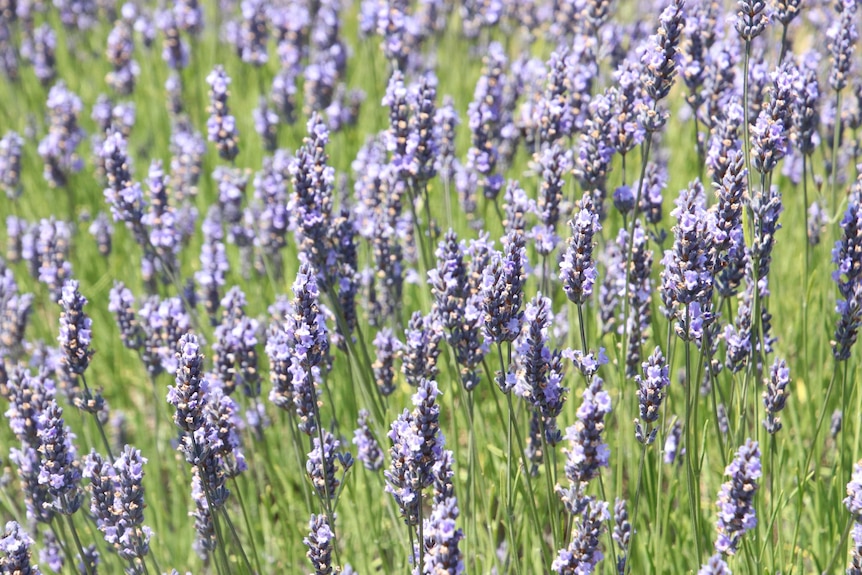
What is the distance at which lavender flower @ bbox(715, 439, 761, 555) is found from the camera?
2.38 metres

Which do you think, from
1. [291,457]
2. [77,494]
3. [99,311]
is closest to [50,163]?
[99,311]

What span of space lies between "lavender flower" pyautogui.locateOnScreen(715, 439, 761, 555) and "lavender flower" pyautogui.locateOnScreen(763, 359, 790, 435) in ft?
1.69

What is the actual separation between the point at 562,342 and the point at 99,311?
9.88 feet

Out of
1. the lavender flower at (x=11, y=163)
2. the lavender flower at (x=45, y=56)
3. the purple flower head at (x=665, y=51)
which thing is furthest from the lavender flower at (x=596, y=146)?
the lavender flower at (x=45, y=56)

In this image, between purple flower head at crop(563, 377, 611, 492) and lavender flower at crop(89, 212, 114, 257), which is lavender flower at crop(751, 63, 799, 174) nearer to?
purple flower head at crop(563, 377, 611, 492)

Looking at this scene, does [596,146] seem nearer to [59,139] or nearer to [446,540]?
[446,540]

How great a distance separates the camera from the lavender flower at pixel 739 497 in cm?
238

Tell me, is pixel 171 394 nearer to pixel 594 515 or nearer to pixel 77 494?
pixel 77 494

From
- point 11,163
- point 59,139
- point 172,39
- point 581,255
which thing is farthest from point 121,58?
point 581,255

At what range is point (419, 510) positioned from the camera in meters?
2.58

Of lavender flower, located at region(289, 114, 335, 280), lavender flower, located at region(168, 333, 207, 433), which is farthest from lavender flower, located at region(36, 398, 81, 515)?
lavender flower, located at region(289, 114, 335, 280)

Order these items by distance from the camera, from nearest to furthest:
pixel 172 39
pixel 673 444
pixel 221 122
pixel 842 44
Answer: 1. pixel 673 444
2. pixel 842 44
3. pixel 221 122
4. pixel 172 39

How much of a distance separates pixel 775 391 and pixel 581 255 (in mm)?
871

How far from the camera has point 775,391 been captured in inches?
115
